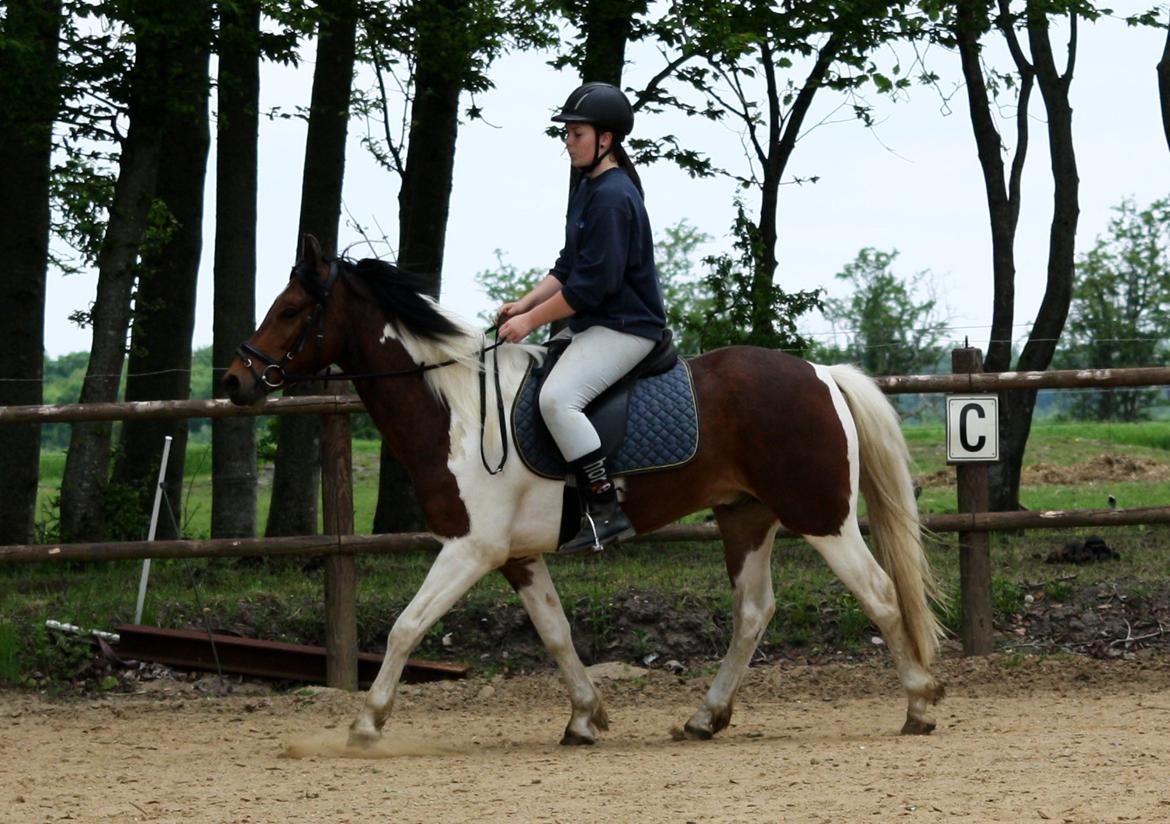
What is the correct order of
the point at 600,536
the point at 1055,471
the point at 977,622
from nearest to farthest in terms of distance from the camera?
the point at 600,536 → the point at 977,622 → the point at 1055,471

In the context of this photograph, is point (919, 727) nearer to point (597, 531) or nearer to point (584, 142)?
point (597, 531)

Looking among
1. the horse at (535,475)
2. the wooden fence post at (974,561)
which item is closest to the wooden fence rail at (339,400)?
the wooden fence post at (974,561)

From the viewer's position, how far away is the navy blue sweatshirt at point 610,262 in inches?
250

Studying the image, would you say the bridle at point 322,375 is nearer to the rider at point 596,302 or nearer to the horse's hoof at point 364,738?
the rider at point 596,302

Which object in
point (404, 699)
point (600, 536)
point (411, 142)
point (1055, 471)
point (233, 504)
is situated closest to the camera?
point (600, 536)

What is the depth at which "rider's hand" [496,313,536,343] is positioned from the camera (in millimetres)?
6348

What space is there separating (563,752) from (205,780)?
1.47 metres

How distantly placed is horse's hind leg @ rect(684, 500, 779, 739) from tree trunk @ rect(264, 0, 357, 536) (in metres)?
6.40

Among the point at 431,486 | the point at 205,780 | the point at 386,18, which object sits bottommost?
the point at 205,780

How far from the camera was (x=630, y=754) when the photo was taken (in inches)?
250

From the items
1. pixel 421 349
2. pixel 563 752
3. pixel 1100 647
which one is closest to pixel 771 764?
pixel 563 752

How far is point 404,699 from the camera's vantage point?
7.99m

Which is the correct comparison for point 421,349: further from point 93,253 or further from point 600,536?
point 93,253

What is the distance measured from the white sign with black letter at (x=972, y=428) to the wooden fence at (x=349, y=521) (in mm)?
87
